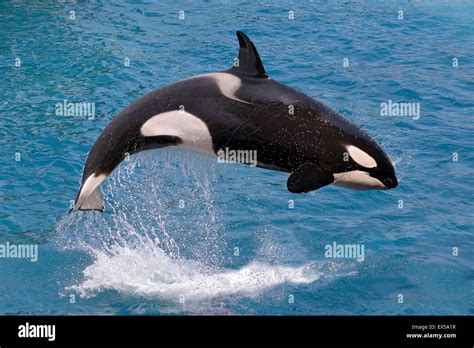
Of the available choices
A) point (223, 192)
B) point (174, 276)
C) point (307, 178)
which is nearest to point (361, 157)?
point (307, 178)

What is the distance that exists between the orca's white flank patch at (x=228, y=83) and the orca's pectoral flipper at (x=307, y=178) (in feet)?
2.88

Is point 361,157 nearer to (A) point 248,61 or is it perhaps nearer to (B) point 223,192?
(A) point 248,61

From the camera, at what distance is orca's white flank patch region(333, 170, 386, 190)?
802 centimetres

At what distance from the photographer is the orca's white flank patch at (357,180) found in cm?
802

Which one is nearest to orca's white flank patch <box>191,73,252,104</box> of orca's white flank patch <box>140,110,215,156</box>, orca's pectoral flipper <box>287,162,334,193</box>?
orca's white flank patch <box>140,110,215,156</box>

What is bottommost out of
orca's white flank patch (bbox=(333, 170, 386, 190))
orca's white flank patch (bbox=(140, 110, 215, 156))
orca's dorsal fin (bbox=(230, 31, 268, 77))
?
orca's white flank patch (bbox=(333, 170, 386, 190))

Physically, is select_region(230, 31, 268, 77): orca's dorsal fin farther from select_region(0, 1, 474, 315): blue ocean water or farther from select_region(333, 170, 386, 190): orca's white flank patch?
select_region(333, 170, 386, 190): orca's white flank patch

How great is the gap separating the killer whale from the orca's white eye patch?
0.03 feet

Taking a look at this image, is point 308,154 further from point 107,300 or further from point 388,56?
point 388,56

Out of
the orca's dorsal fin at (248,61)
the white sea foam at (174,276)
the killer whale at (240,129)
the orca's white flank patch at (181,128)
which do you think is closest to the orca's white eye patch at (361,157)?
the killer whale at (240,129)

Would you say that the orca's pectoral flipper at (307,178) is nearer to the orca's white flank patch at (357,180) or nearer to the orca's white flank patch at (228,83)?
the orca's white flank patch at (357,180)

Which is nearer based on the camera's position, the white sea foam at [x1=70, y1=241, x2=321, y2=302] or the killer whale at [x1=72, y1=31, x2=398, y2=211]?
the killer whale at [x1=72, y1=31, x2=398, y2=211]

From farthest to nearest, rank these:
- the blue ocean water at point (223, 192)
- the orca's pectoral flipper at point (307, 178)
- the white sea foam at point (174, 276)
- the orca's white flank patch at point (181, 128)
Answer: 1. the blue ocean water at point (223, 192)
2. the white sea foam at point (174, 276)
3. the orca's white flank patch at point (181, 128)
4. the orca's pectoral flipper at point (307, 178)

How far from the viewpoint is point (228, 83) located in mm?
7855
